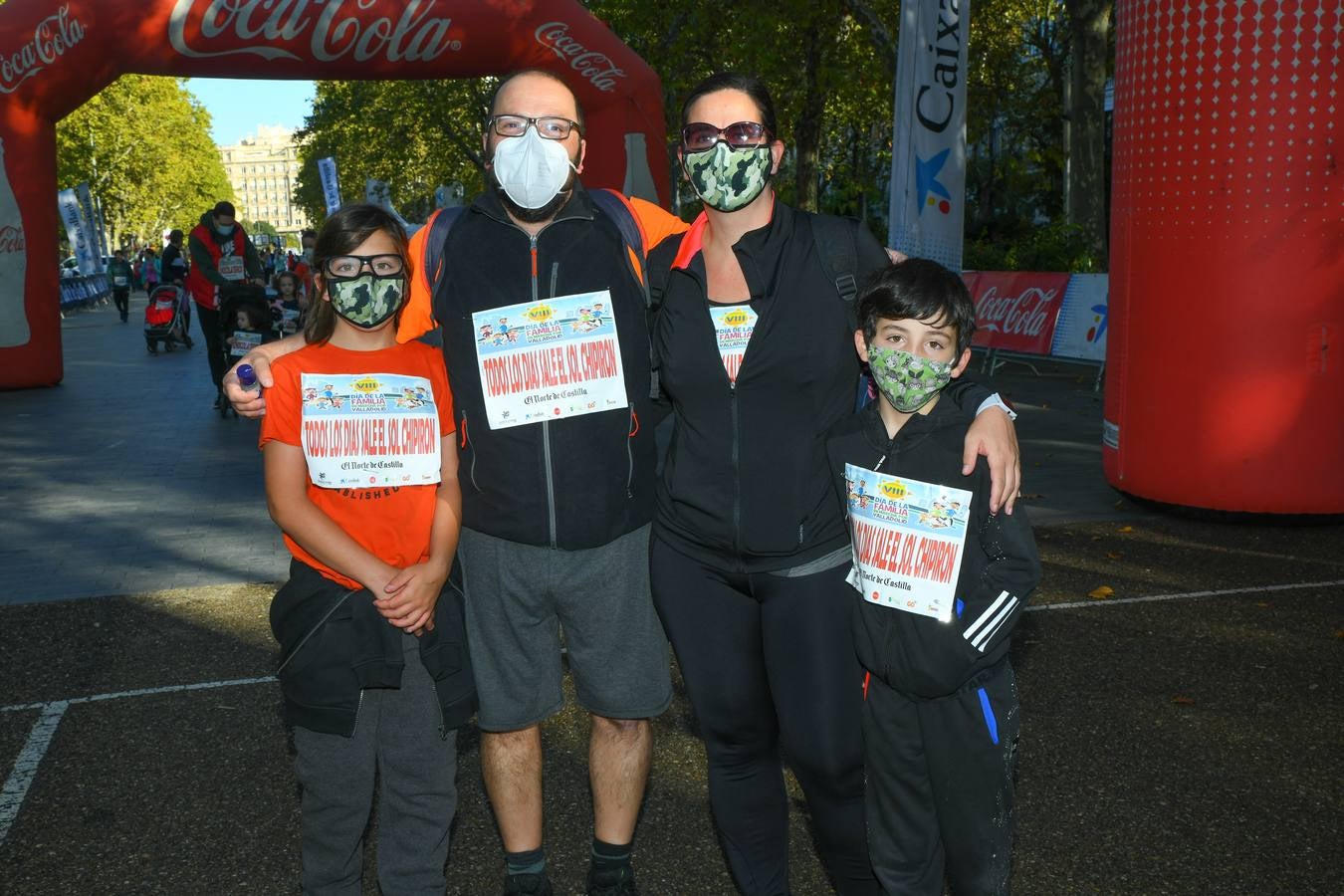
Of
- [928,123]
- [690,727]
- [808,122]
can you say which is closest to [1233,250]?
[928,123]

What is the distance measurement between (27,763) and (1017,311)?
12930mm

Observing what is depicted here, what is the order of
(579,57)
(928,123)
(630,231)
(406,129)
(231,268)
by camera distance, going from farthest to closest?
1. (406,129)
2. (579,57)
3. (231,268)
4. (928,123)
5. (630,231)

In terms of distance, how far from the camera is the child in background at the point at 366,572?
9.95ft

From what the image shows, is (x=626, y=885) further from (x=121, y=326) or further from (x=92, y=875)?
(x=121, y=326)

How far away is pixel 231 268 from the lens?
42.6ft

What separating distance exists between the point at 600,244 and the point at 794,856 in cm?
191

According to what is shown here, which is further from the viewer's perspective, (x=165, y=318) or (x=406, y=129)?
(x=406, y=129)

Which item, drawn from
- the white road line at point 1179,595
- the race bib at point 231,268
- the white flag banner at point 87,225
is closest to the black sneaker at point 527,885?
the white road line at point 1179,595

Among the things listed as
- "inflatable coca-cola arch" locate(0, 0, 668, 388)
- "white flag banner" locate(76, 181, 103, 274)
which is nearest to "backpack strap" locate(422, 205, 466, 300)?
"inflatable coca-cola arch" locate(0, 0, 668, 388)

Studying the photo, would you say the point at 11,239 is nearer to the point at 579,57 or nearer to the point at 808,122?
the point at 579,57

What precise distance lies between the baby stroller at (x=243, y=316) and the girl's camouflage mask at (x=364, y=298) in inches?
402

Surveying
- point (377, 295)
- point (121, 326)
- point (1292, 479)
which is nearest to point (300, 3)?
point (1292, 479)

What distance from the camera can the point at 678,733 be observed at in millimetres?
4773

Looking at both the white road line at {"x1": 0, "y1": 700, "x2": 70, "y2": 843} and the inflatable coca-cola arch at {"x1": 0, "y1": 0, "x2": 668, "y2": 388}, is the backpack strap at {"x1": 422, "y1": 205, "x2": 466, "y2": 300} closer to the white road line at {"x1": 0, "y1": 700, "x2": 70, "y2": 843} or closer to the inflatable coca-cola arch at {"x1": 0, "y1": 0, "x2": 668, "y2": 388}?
the white road line at {"x1": 0, "y1": 700, "x2": 70, "y2": 843}
